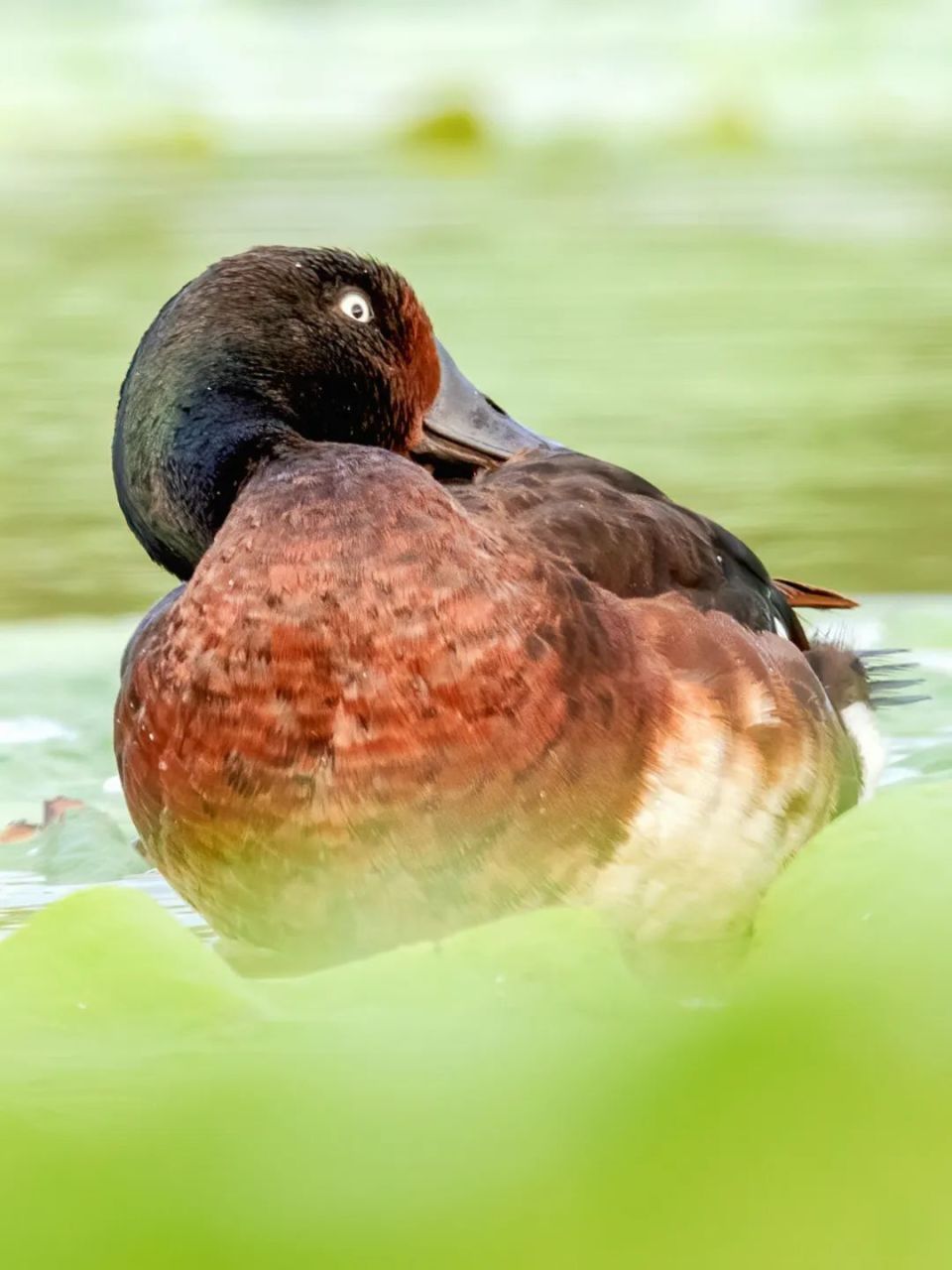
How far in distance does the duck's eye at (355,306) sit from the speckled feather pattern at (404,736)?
311 millimetres

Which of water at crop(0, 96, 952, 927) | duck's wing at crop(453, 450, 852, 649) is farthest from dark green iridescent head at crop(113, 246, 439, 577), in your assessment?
water at crop(0, 96, 952, 927)

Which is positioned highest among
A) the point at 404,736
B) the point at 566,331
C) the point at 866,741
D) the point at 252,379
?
the point at 252,379

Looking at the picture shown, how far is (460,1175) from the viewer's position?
0.55 meters

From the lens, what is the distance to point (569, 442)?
5.01m

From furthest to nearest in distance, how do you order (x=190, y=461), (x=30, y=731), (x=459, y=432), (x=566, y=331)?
(x=566, y=331) → (x=30, y=731) → (x=459, y=432) → (x=190, y=461)

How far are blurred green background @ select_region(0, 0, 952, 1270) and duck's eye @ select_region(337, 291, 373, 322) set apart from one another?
0.64 metres

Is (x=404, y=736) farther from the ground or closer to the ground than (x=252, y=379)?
closer to the ground

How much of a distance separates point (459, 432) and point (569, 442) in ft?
8.85

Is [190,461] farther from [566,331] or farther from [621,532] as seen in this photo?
[566,331]

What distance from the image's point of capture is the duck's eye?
2176mm

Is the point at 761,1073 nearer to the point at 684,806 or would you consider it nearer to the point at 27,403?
the point at 684,806

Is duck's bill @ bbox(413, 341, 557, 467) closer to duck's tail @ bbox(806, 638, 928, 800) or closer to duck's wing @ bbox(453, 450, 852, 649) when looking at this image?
duck's wing @ bbox(453, 450, 852, 649)

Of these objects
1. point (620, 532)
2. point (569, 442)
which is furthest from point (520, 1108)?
point (569, 442)

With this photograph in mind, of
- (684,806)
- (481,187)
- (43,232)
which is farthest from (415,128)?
(684,806)
